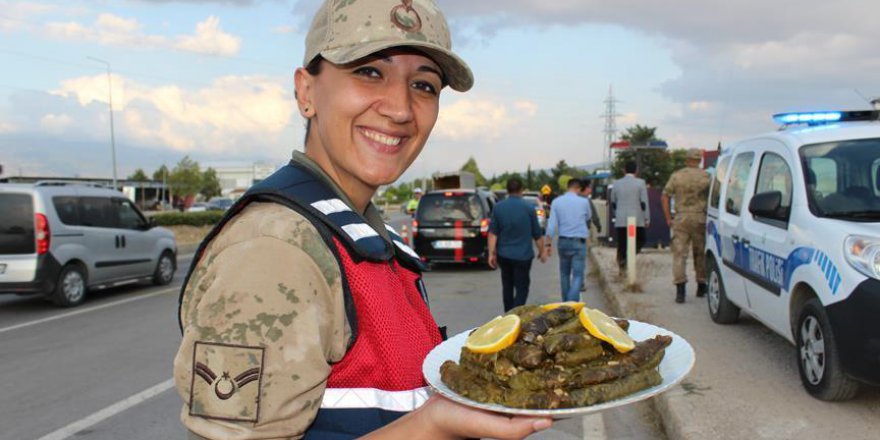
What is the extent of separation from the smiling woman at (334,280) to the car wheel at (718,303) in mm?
6612

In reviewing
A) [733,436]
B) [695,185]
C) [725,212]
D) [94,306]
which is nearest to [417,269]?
[733,436]

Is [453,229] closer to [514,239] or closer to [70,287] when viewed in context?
[514,239]

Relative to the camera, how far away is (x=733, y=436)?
4156 millimetres

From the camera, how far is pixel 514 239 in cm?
827

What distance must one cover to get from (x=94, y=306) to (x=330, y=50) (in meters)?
10.4

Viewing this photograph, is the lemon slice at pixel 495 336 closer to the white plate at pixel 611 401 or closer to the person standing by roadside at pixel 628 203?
the white plate at pixel 611 401

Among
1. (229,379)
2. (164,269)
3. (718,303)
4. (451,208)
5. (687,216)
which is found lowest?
(164,269)

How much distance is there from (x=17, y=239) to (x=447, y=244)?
777cm

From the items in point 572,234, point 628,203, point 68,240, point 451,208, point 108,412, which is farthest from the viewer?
point 451,208

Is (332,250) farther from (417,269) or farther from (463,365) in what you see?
(417,269)

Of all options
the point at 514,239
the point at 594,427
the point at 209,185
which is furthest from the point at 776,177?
the point at 209,185

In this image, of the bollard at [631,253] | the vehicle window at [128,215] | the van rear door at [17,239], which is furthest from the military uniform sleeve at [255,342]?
the vehicle window at [128,215]

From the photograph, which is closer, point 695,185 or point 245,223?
point 245,223

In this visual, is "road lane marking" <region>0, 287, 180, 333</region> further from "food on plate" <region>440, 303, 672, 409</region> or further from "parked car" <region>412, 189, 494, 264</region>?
"food on plate" <region>440, 303, 672, 409</region>
